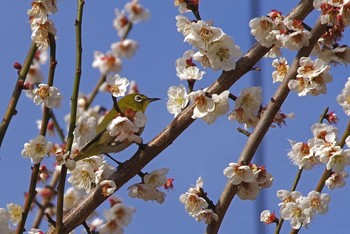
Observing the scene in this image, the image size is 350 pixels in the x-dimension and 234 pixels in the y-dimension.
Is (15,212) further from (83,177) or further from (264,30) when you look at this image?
(264,30)

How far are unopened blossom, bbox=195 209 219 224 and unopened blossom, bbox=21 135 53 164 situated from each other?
57 cm

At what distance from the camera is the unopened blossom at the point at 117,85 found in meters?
2.37

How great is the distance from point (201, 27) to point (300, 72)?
37 centimetres

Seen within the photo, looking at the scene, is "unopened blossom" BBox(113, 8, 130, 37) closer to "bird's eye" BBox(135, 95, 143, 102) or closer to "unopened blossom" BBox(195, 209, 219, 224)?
"bird's eye" BBox(135, 95, 143, 102)

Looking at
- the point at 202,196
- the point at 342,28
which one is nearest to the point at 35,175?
the point at 202,196

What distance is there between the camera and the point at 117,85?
239cm

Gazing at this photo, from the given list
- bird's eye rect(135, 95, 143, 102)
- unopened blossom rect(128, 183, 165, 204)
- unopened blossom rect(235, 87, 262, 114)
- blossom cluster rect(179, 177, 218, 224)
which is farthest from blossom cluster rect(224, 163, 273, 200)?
bird's eye rect(135, 95, 143, 102)

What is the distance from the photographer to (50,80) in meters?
2.55

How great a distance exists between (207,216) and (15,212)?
664 mm

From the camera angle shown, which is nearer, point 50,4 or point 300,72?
point 300,72

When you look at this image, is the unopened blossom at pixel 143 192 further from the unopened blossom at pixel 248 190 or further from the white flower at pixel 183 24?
the white flower at pixel 183 24

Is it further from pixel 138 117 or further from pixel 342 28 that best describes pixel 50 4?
pixel 342 28

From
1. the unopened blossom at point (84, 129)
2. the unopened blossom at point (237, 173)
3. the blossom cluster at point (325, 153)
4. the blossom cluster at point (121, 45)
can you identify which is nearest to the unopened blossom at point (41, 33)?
the unopened blossom at point (84, 129)

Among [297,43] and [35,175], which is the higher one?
[297,43]
